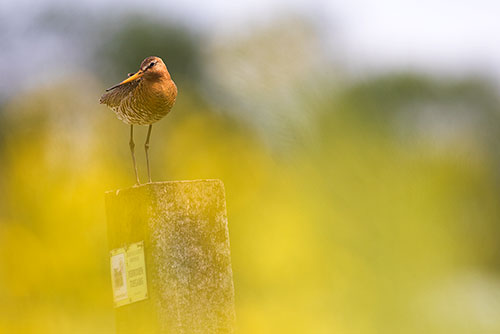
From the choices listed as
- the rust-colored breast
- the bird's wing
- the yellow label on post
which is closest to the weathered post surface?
the yellow label on post

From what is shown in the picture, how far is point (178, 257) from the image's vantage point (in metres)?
3.23

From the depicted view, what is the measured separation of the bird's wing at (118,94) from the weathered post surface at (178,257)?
0.53 m

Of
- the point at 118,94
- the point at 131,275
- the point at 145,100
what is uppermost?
the point at 118,94

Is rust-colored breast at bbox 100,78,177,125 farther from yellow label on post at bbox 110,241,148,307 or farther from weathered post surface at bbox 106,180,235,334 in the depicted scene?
yellow label on post at bbox 110,241,148,307

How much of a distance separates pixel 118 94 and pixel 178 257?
3.30ft

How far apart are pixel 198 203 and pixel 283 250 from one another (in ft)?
12.0

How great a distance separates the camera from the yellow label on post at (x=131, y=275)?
10.6 feet

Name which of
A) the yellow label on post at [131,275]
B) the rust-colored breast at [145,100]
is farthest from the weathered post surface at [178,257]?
the rust-colored breast at [145,100]

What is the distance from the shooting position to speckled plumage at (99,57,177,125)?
3.29 meters

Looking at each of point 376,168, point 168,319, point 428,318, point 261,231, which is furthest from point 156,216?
point 376,168

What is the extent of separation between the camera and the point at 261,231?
6.76 metres

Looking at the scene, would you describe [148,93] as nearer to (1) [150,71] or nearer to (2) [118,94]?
(1) [150,71]

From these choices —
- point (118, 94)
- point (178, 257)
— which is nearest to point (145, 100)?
point (118, 94)

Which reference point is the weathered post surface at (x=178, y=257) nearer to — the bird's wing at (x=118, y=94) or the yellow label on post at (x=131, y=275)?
the yellow label on post at (x=131, y=275)
